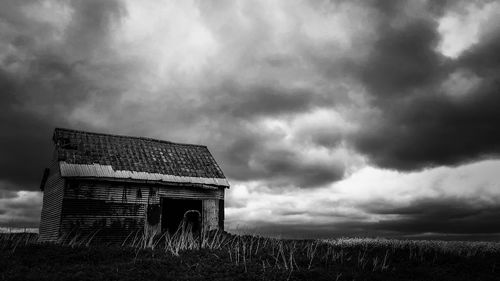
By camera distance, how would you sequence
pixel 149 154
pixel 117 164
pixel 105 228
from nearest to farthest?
pixel 105 228
pixel 117 164
pixel 149 154

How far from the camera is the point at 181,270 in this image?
433 inches

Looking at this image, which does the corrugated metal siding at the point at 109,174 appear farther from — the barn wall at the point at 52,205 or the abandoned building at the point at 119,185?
the barn wall at the point at 52,205

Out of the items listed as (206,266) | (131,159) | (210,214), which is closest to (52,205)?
(131,159)

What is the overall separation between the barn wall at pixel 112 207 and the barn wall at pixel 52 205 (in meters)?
0.65

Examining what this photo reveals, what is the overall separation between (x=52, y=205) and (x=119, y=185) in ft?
12.7

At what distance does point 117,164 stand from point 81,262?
899 centimetres

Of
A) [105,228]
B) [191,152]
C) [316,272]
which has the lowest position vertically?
[316,272]

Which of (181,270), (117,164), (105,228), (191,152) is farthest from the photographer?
(191,152)

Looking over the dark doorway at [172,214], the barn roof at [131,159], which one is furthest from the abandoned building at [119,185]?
the dark doorway at [172,214]

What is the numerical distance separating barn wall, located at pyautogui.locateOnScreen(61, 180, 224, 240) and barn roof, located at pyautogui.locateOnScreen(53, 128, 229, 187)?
0.59m

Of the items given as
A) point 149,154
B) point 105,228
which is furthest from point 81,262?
point 149,154

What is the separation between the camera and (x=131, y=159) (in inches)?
838

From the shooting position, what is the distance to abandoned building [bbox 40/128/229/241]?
18.6m

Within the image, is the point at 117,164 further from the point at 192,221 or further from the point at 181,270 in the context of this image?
the point at 181,270
